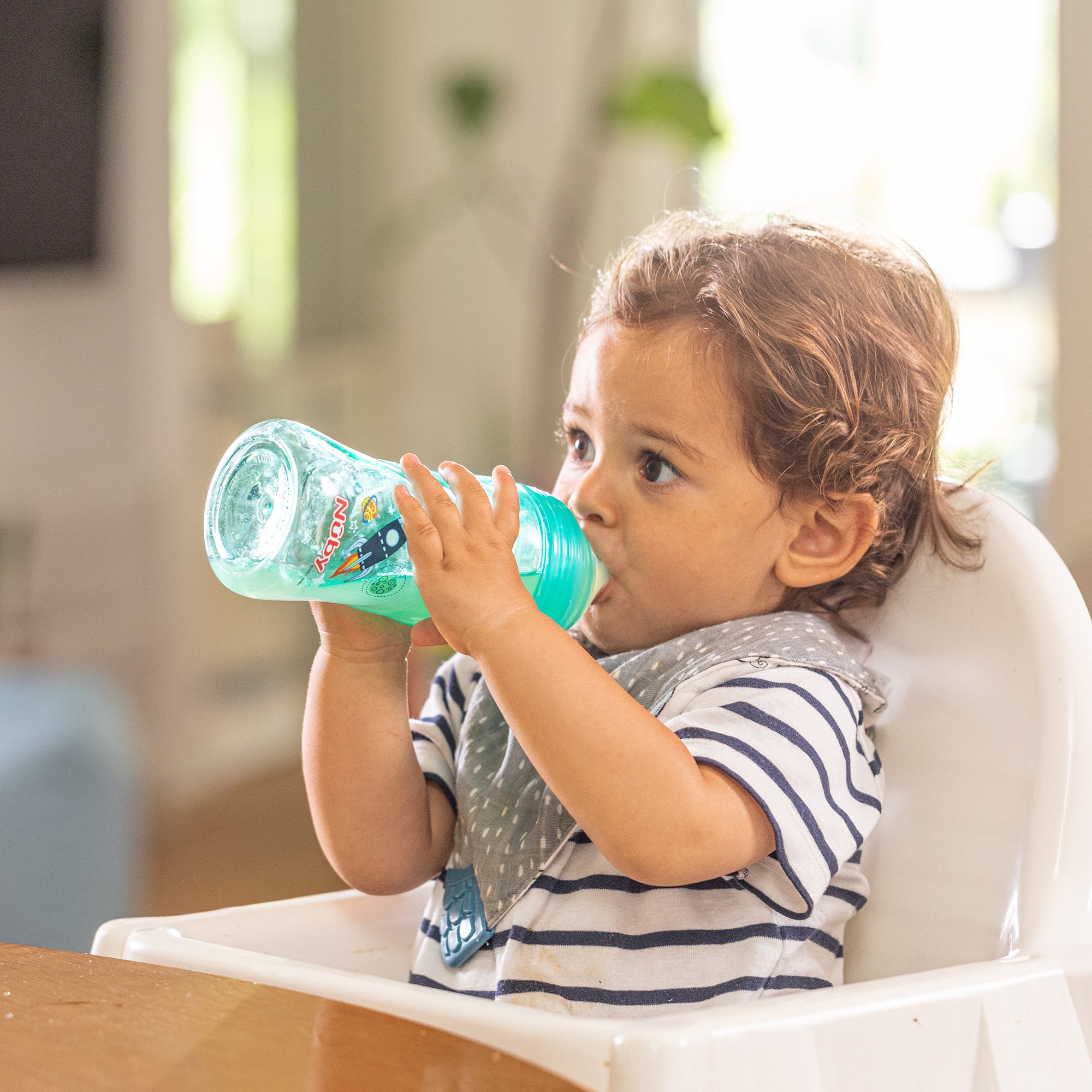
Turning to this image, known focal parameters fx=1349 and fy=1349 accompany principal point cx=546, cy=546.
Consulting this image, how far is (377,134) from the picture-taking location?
3471mm

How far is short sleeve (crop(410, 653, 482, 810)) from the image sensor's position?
0.90 metres

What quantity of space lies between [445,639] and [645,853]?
153mm

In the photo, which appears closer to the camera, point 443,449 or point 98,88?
point 98,88

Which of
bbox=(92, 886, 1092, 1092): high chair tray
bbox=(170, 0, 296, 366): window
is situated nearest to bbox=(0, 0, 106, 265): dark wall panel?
bbox=(170, 0, 296, 366): window

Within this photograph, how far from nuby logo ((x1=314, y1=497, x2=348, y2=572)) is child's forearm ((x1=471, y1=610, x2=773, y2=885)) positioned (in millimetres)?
89

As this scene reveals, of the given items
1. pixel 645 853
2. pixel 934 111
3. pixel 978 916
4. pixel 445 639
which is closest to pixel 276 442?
pixel 445 639

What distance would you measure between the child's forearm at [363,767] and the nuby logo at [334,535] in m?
A: 0.13

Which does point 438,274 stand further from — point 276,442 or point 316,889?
point 276,442

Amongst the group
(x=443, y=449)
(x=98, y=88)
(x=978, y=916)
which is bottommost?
(x=443, y=449)

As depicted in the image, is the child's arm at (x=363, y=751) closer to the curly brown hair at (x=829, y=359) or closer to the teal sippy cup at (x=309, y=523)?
the teal sippy cup at (x=309, y=523)

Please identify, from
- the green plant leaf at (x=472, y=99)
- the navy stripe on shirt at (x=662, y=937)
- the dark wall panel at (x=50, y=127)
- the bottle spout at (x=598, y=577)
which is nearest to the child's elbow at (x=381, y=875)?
the navy stripe on shirt at (x=662, y=937)

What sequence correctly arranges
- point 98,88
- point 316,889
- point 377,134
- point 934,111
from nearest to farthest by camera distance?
point 316,889
point 934,111
point 98,88
point 377,134

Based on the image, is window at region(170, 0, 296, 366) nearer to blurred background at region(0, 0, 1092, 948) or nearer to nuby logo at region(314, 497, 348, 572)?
blurred background at region(0, 0, 1092, 948)

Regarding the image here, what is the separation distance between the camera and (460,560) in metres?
0.68
